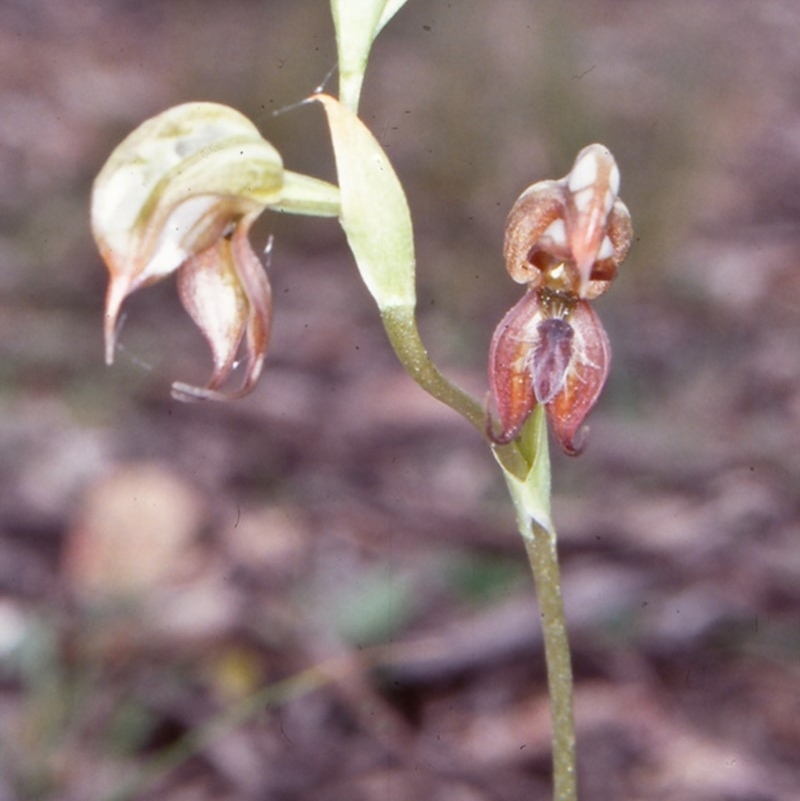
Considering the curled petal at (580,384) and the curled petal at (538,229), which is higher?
the curled petal at (538,229)

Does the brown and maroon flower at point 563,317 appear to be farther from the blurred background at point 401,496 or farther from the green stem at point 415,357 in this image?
the blurred background at point 401,496

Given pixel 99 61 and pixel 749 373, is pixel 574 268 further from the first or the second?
pixel 99 61

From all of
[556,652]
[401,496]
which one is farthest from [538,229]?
[401,496]

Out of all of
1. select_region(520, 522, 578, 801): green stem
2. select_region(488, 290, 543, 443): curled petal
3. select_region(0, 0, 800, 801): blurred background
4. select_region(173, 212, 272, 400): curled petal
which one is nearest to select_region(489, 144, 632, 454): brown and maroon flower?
select_region(488, 290, 543, 443): curled petal

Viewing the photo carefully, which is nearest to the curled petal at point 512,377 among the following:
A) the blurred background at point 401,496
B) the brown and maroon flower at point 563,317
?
the brown and maroon flower at point 563,317

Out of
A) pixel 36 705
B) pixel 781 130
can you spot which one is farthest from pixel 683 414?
pixel 781 130

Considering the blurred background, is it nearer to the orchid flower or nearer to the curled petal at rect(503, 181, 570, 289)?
the orchid flower
